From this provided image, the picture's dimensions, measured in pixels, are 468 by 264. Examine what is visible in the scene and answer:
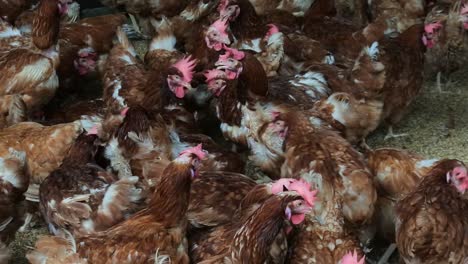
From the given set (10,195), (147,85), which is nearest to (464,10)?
(147,85)

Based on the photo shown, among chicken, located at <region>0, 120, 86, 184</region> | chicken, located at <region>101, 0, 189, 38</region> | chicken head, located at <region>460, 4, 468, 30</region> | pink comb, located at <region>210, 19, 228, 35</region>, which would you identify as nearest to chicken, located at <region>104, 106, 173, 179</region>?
chicken, located at <region>0, 120, 86, 184</region>

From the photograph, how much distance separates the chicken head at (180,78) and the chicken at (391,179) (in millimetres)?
1205

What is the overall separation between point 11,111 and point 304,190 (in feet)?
6.87

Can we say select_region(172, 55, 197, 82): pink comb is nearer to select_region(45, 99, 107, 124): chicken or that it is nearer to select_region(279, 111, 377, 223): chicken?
select_region(45, 99, 107, 124): chicken

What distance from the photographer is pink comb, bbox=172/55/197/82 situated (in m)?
4.05

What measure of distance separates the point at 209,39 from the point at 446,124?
1.64 metres

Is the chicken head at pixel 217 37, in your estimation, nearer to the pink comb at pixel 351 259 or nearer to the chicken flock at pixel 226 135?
the chicken flock at pixel 226 135

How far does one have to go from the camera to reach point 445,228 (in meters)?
2.86

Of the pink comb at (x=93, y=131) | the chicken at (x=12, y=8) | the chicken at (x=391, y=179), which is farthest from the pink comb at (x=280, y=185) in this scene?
the chicken at (x=12, y=8)

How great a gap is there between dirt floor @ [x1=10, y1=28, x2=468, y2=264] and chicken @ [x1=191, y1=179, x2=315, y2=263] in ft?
3.71

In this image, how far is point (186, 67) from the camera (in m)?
4.07

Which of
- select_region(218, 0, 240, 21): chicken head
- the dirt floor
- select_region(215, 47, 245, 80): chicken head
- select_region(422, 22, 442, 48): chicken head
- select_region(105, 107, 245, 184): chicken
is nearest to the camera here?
select_region(105, 107, 245, 184): chicken

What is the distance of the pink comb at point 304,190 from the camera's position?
2829 millimetres

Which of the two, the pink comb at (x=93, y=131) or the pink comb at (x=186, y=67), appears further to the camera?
the pink comb at (x=186, y=67)
